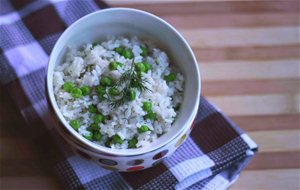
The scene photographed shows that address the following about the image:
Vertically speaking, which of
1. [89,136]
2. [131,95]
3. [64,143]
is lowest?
[64,143]

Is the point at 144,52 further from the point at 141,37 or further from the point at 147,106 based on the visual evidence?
the point at 147,106

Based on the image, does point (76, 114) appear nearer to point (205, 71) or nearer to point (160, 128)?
point (160, 128)

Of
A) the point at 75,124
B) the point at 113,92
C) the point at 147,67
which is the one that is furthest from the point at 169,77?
the point at 75,124

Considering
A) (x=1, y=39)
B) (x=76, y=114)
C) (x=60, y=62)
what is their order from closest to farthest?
(x=76, y=114) < (x=60, y=62) < (x=1, y=39)

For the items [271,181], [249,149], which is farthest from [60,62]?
[271,181]

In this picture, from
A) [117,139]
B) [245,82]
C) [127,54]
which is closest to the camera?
[117,139]

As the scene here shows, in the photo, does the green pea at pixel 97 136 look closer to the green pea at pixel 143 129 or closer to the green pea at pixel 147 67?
the green pea at pixel 143 129
